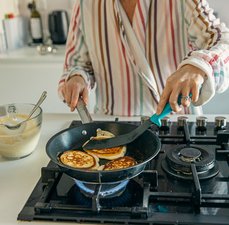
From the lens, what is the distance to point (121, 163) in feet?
2.60

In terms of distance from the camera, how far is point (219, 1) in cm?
207

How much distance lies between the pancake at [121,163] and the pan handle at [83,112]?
0.17 meters

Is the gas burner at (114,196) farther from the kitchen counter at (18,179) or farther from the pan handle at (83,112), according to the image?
the pan handle at (83,112)

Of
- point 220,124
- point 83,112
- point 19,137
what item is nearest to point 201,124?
point 220,124

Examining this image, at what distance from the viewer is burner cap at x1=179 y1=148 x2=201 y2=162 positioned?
82 centimetres

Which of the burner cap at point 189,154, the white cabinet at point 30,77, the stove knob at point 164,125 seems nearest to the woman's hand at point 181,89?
the burner cap at point 189,154

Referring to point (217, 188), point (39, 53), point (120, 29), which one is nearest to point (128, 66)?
point (120, 29)

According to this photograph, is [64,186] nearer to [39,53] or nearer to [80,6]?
[80,6]

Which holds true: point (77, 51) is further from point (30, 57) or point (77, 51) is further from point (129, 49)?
point (30, 57)

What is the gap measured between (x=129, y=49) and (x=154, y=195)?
0.56 meters

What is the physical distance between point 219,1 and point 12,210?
1.72m

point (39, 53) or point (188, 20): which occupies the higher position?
point (188, 20)

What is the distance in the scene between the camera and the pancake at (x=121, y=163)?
30.3 inches

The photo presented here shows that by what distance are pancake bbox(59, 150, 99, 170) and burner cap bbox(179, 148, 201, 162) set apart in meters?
0.18
